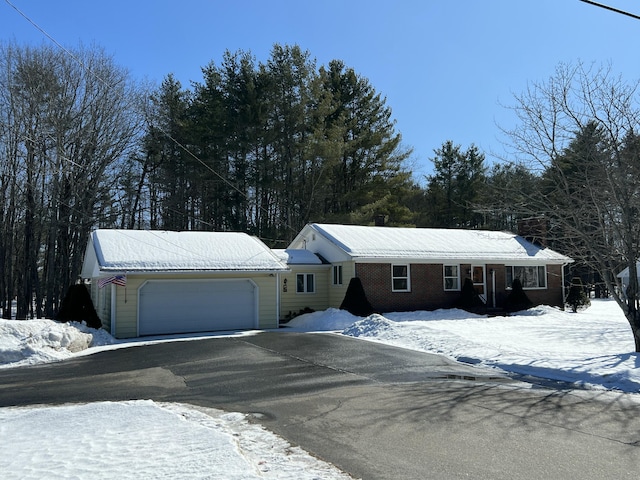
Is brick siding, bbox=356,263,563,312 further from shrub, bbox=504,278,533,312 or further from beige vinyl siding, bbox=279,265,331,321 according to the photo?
beige vinyl siding, bbox=279,265,331,321

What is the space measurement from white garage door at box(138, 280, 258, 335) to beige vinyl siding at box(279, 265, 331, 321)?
3.48 m

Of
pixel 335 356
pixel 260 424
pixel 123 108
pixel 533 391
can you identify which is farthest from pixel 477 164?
pixel 260 424

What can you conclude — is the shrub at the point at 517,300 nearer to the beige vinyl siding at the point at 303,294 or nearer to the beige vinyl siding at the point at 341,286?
the beige vinyl siding at the point at 341,286

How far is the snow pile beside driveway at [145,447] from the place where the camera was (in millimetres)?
4957

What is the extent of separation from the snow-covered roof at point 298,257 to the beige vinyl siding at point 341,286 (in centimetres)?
102

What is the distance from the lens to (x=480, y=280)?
1065 inches

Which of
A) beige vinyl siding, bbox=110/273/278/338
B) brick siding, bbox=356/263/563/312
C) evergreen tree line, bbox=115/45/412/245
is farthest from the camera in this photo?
evergreen tree line, bbox=115/45/412/245

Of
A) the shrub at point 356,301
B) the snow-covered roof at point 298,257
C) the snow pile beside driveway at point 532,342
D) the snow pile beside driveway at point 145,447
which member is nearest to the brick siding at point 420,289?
the shrub at point 356,301

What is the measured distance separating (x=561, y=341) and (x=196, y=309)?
12750mm

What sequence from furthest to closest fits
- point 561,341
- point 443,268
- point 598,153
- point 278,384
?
point 443,268 < point 561,341 < point 598,153 < point 278,384

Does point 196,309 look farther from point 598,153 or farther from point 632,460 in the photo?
point 632,460

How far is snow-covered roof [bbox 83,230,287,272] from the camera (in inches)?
772

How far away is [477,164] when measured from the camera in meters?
47.1

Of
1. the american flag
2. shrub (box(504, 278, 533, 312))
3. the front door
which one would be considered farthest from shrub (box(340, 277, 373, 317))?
the american flag
